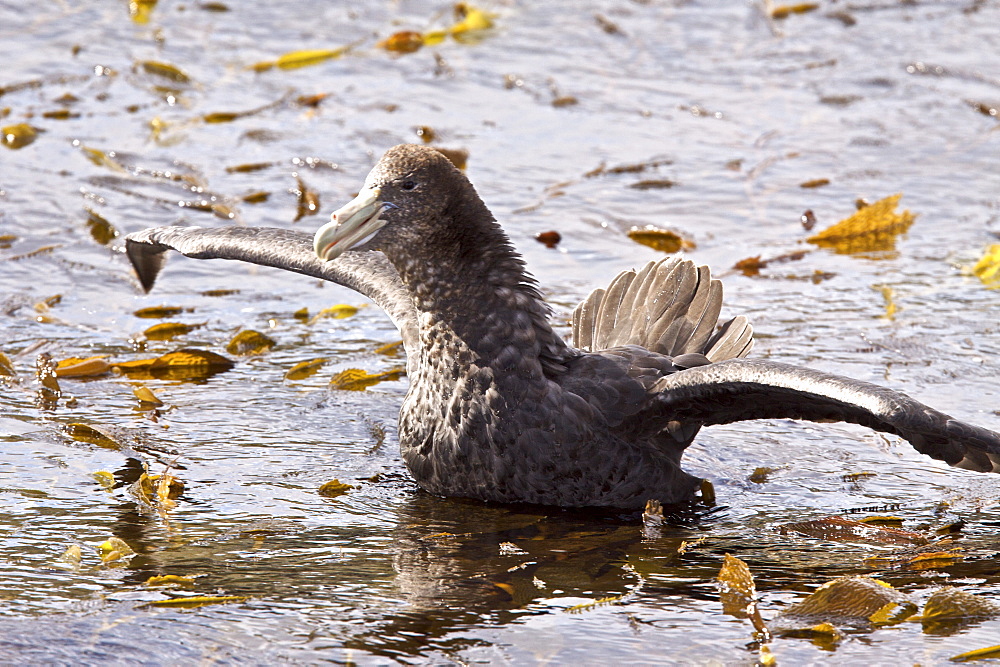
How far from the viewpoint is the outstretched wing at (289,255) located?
595 cm

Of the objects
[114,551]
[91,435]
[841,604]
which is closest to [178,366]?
[91,435]

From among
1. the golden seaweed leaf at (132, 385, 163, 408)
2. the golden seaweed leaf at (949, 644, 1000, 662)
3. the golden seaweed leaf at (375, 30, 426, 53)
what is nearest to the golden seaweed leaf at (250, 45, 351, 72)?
the golden seaweed leaf at (375, 30, 426, 53)

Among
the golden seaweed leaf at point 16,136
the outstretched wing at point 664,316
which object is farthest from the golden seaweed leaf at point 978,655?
the golden seaweed leaf at point 16,136

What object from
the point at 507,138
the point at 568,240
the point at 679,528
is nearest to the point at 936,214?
the point at 568,240

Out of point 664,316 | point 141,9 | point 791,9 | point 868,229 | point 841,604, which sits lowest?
point 841,604

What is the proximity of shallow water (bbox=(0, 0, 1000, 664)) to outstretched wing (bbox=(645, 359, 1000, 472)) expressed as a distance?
36 centimetres

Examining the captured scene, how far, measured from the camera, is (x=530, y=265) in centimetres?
753

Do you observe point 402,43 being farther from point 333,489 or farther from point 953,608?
point 953,608

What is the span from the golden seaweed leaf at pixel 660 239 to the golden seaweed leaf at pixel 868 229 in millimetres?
739

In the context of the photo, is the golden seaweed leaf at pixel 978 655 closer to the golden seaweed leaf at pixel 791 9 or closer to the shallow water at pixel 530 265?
the shallow water at pixel 530 265

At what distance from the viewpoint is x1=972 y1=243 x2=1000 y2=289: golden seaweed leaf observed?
23.4 feet

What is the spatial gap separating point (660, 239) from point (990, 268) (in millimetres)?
1800

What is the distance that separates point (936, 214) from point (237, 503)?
5.16m

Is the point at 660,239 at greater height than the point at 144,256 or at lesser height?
greater
